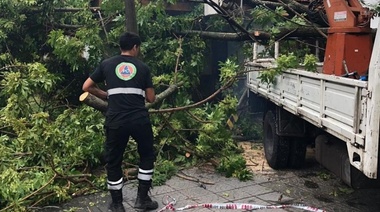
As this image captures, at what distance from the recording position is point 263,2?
273 inches

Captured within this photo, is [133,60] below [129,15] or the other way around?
below

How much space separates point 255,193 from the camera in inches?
193

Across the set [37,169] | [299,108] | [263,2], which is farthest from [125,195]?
[263,2]

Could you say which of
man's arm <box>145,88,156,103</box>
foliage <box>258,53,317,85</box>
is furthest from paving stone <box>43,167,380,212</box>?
foliage <box>258,53,317,85</box>

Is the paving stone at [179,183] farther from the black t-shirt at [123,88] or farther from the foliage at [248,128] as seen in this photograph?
the foliage at [248,128]

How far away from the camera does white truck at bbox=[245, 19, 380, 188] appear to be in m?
3.10

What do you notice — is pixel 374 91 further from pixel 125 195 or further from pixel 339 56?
pixel 125 195

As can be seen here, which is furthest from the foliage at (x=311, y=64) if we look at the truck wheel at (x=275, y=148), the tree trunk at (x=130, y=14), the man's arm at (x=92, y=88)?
the man's arm at (x=92, y=88)

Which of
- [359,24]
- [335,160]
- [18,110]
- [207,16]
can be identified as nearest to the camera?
[335,160]

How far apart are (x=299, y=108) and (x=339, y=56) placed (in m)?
0.73

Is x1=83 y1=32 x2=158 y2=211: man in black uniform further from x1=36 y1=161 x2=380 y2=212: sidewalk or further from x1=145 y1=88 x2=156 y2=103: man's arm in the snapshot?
x1=36 y1=161 x2=380 y2=212: sidewalk

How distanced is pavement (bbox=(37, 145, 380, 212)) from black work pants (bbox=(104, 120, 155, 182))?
1.75 ft

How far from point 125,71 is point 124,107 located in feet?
Result: 1.18

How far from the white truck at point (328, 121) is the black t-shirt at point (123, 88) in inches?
71.2
